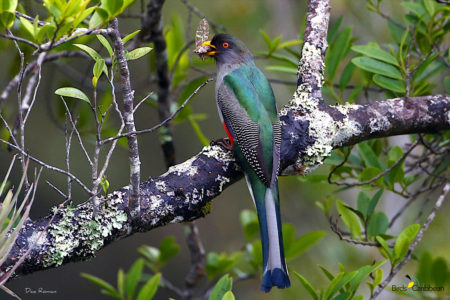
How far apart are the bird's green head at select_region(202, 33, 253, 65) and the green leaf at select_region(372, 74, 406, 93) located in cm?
85

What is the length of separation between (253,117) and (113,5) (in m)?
1.10

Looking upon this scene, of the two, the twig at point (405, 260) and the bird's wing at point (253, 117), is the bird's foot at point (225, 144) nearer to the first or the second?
the bird's wing at point (253, 117)

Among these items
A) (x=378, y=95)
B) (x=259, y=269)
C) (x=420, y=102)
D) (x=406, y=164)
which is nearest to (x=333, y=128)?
(x=420, y=102)

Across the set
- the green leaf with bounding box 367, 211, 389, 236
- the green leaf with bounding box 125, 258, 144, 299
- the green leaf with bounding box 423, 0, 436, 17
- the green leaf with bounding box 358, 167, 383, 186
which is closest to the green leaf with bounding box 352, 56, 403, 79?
the green leaf with bounding box 423, 0, 436, 17

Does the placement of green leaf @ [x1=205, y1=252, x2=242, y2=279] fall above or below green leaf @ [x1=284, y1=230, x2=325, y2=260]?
below

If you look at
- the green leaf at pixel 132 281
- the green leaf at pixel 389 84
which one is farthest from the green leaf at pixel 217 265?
the green leaf at pixel 389 84

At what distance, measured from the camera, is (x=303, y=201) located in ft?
23.4

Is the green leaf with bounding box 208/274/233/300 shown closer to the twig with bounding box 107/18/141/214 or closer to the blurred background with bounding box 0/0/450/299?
the twig with bounding box 107/18/141/214

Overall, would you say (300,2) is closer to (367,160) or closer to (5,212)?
Result: (367,160)

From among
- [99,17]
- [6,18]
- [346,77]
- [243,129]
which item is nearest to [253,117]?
[243,129]

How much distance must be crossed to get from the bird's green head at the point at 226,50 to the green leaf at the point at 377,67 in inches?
29.7

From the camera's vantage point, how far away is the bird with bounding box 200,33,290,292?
101 inches

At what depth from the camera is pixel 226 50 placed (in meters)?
3.57

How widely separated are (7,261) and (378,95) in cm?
418
